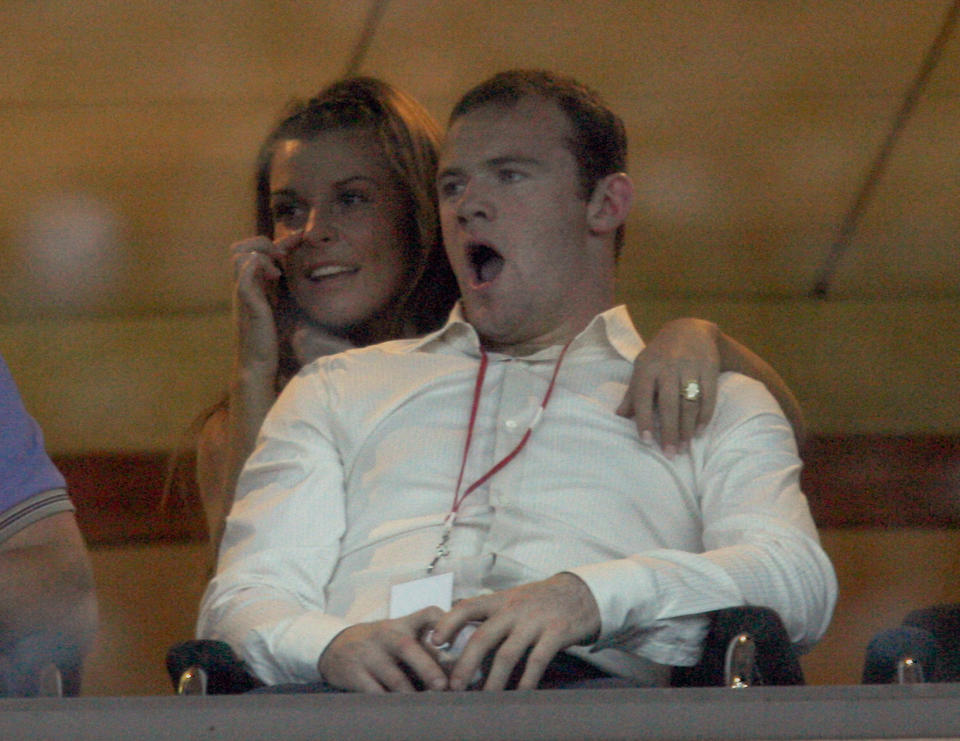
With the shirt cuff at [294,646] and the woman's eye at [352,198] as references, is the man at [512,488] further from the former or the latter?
the woman's eye at [352,198]

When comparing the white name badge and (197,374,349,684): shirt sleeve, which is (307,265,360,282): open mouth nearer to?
(197,374,349,684): shirt sleeve

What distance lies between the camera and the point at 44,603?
184 cm

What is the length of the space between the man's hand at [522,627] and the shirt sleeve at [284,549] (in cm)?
20

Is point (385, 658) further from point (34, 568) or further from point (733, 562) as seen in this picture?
point (34, 568)

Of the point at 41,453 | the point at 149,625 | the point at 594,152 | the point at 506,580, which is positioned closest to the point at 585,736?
the point at 506,580

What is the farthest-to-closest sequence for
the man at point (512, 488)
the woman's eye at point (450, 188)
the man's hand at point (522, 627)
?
the woman's eye at point (450, 188) < the man at point (512, 488) < the man's hand at point (522, 627)

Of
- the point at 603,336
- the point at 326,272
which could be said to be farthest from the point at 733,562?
the point at 326,272

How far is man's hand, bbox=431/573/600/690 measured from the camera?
4.92 ft

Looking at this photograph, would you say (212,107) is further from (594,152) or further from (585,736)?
(585,736)

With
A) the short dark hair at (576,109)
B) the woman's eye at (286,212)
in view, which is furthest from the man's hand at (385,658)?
the woman's eye at (286,212)

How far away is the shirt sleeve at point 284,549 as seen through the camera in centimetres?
170

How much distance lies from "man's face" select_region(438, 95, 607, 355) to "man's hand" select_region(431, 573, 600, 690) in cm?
67

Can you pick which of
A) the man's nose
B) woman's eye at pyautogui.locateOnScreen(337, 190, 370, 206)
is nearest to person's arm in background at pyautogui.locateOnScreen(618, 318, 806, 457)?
the man's nose

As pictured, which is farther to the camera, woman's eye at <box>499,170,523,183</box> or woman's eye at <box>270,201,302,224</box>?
woman's eye at <box>270,201,302,224</box>
